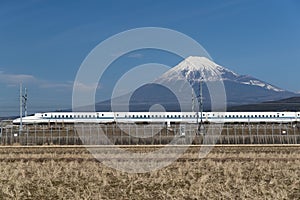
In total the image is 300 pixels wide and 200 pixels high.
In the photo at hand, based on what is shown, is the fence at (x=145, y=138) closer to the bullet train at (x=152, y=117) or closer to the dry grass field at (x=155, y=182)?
the dry grass field at (x=155, y=182)

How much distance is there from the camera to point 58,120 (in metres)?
88.7

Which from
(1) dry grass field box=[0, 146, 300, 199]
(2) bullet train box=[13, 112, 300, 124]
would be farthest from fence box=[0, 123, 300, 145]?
(2) bullet train box=[13, 112, 300, 124]

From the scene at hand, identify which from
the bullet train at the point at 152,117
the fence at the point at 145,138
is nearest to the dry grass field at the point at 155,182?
the fence at the point at 145,138

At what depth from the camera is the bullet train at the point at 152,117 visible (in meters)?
85.4

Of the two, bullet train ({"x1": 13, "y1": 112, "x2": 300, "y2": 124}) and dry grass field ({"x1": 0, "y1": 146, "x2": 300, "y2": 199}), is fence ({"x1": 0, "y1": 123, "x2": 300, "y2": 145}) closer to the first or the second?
dry grass field ({"x1": 0, "y1": 146, "x2": 300, "y2": 199})

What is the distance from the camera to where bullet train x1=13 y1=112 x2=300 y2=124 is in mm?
85438

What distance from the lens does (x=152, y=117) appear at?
8469 centimetres

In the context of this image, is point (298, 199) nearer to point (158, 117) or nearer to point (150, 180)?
point (150, 180)

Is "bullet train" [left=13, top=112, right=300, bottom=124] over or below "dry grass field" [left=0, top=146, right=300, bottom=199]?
over

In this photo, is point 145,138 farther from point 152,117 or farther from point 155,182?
point 152,117

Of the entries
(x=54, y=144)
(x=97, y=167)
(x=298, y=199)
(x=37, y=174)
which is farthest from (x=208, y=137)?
(x=298, y=199)

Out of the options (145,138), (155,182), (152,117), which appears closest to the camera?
(155,182)

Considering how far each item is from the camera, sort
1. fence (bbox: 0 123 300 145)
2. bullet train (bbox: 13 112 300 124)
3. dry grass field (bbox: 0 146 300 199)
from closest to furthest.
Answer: dry grass field (bbox: 0 146 300 199) < fence (bbox: 0 123 300 145) < bullet train (bbox: 13 112 300 124)

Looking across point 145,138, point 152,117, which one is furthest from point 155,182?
point 152,117
